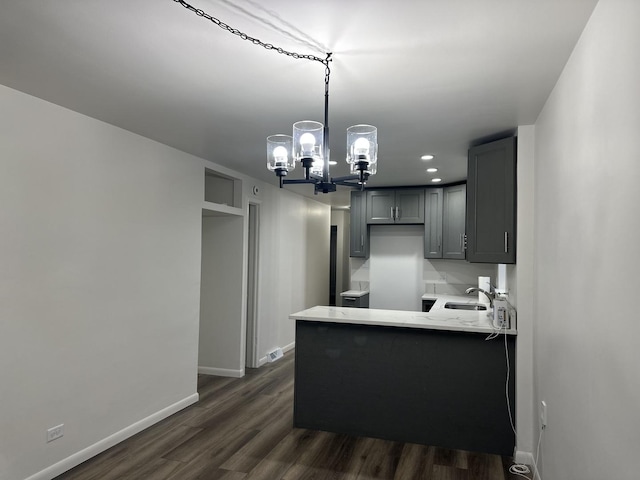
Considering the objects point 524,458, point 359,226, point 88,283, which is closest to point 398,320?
point 524,458

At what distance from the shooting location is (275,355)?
6.06m

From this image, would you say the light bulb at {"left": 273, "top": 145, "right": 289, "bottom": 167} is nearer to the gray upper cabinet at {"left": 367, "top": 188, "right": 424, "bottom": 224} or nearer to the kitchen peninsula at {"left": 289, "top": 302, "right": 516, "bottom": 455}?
the kitchen peninsula at {"left": 289, "top": 302, "right": 516, "bottom": 455}

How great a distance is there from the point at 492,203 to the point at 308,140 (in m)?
1.89

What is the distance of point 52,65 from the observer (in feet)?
7.66

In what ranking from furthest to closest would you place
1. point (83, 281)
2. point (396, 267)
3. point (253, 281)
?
point (396, 267), point (253, 281), point (83, 281)

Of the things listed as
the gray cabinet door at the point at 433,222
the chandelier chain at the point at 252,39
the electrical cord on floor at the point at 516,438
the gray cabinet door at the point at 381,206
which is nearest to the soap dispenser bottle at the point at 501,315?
the electrical cord on floor at the point at 516,438

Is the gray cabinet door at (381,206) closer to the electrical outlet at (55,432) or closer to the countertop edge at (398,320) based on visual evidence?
the countertop edge at (398,320)

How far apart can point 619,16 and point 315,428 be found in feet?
11.1

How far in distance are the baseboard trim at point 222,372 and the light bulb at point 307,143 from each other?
3786 millimetres

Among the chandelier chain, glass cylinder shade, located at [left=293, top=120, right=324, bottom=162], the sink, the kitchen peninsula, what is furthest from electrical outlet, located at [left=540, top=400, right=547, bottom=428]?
the sink

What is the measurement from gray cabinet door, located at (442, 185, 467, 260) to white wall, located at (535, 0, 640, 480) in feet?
10.4

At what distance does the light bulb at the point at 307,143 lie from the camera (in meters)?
2.18

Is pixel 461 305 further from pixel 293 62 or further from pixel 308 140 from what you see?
pixel 293 62

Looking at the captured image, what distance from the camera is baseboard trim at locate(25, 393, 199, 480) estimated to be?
9.41 feet
